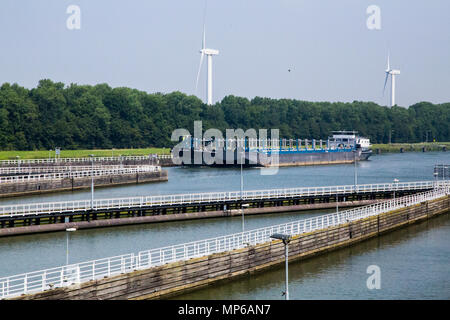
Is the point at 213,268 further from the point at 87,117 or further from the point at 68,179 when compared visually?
the point at 87,117

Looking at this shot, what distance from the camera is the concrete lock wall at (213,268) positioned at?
102 feet

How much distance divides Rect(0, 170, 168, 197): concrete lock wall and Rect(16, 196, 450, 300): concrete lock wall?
47.4 m

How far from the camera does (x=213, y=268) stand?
37125 mm

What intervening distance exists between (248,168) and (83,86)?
61908 mm

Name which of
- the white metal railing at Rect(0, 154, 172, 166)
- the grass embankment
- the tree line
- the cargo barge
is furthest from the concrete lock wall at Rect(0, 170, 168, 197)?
the tree line

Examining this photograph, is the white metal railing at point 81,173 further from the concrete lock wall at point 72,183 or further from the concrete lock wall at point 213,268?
the concrete lock wall at point 213,268

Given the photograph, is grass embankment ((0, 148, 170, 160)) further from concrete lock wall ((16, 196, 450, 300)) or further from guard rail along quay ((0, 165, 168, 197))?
concrete lock wall ((16, 196, 450, 300))

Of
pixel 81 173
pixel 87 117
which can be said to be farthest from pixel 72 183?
pixel 87 117

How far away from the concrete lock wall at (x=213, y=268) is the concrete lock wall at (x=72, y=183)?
47.4 m

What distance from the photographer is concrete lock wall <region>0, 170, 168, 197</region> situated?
82.4 meters
